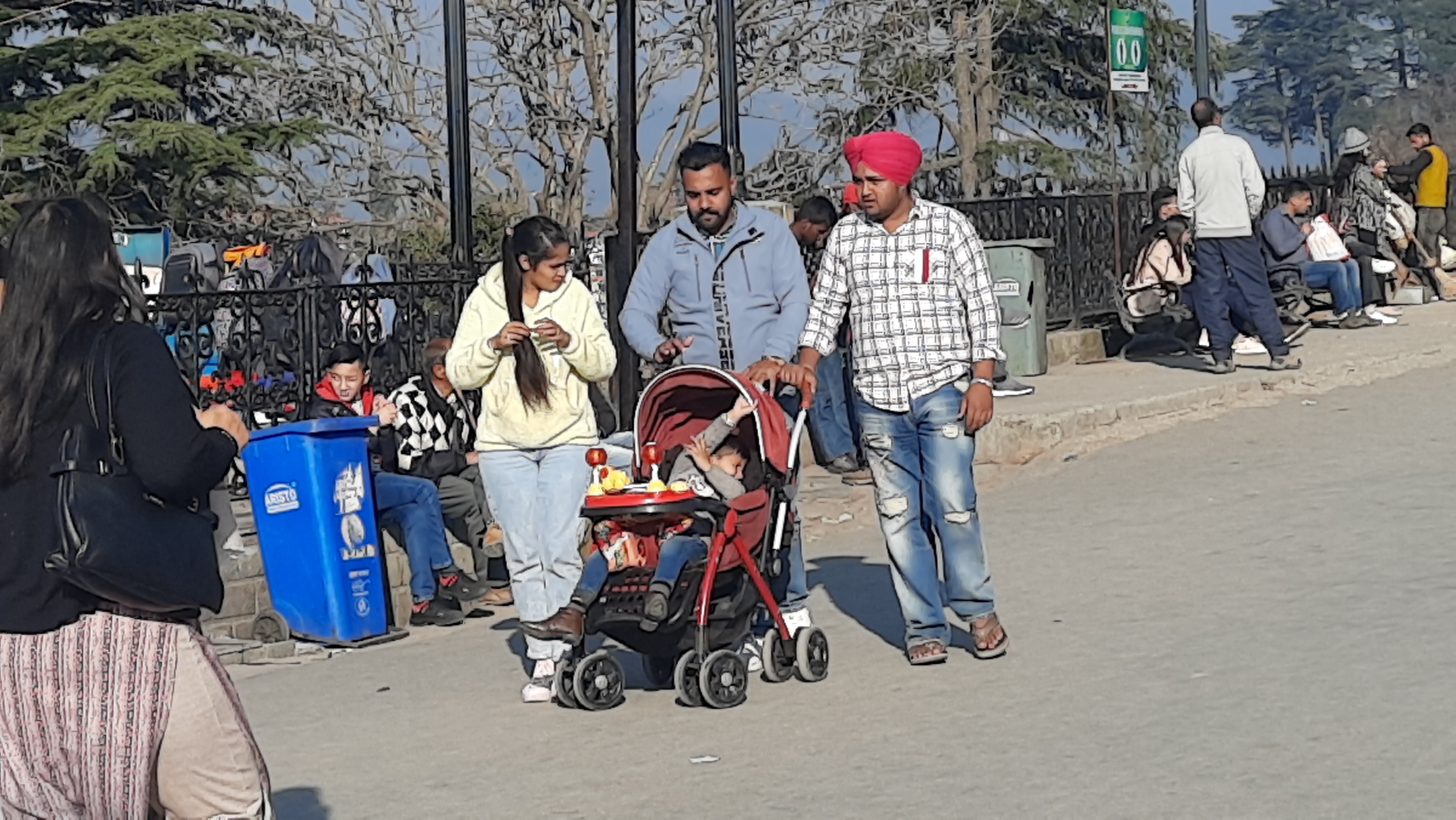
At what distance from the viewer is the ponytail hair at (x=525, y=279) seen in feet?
25.1

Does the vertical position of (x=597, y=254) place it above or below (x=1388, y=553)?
above

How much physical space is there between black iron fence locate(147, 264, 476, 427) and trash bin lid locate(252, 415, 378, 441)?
3.44ft

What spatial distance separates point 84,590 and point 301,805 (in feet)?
8.15

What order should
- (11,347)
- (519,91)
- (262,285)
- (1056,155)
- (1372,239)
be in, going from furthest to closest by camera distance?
(1056,155), (519,91), (1372,239), (262,285), (11,347)

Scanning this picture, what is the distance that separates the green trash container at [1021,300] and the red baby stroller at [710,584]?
847cm

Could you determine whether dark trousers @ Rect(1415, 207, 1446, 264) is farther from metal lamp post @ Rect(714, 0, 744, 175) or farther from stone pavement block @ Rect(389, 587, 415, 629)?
stone pavement block @ Rect(389, 587, 415, 629)

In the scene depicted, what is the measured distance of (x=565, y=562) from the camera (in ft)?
25.7

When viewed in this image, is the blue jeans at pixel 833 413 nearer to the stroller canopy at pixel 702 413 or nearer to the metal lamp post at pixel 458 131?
the metal lamp post at pixel 458 131

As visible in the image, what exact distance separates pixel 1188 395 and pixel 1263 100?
9015 cm

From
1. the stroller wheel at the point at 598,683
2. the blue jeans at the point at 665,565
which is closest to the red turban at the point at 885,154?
the blue jeans at the point at 665,565

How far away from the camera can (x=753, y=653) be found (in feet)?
25.5

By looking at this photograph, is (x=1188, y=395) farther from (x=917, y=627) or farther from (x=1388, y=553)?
(x=917, y=627)

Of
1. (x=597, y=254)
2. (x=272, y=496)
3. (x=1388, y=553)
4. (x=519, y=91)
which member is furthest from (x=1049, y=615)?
(x=519, y=91)

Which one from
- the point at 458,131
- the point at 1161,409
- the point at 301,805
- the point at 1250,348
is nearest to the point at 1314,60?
the point at 1250,348
